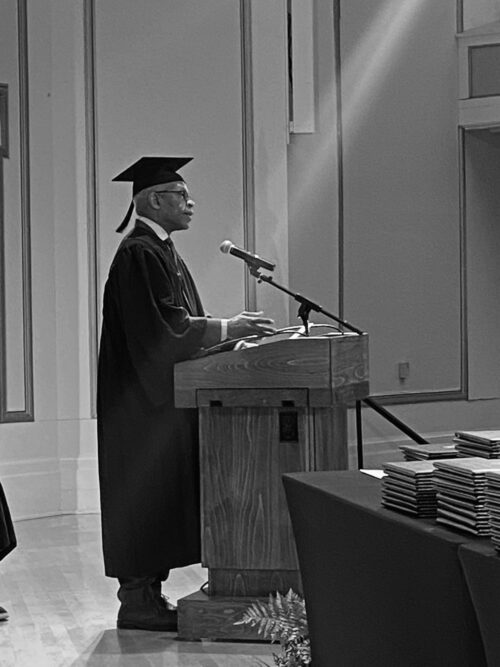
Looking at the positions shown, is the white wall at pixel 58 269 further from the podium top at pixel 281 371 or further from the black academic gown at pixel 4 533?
the podium top at pixel 281 371

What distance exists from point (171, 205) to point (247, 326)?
0.65 meters

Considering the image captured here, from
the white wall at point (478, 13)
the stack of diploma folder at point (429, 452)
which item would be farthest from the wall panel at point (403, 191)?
the stack of diploma folder at point (429, 452)

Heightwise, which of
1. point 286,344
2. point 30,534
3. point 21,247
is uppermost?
point 21,247

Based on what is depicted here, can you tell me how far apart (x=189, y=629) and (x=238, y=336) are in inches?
44.0

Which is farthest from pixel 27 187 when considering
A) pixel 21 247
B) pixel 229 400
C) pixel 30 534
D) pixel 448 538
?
pixel 448 538

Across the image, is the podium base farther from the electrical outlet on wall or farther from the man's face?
the electrical outlet on wall

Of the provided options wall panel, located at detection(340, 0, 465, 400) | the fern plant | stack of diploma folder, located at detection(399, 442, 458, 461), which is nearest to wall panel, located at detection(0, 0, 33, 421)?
wall panel, located at detection(340, 0, 465, 400)

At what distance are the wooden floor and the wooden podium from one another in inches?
7.7

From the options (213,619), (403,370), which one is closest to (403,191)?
(403,370)

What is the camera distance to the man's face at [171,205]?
5215 millimetres

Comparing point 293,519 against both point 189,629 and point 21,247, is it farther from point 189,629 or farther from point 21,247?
point 21,247

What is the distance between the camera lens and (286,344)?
4680mm

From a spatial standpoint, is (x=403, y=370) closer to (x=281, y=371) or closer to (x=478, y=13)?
(x=478, y=13)

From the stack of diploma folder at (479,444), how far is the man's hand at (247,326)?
8.22ft
